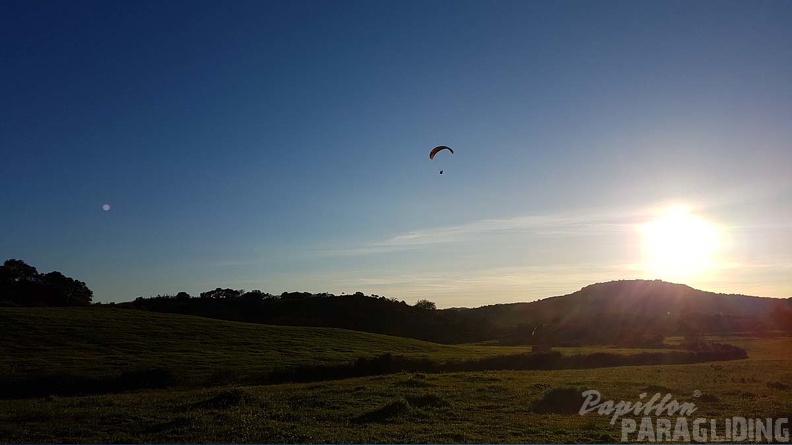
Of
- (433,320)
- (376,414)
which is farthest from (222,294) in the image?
(376,414)

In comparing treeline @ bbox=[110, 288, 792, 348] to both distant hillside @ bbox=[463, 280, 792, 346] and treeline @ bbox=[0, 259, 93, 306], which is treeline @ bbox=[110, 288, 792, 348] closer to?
distant hillside @ bbox=[463, 280, 792, 346]

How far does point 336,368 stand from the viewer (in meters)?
47.1

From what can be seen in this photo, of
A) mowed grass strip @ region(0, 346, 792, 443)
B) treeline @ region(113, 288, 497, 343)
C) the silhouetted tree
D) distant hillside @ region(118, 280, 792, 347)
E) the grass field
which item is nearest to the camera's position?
mowed grass strip @ region(0, 346, 792, 443)

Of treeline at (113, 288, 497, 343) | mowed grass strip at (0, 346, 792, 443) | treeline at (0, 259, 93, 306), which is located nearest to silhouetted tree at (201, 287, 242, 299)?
treeline at (113, 288, 497, 343)

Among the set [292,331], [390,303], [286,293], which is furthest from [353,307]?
[292,331]

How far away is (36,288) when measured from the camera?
102 metres

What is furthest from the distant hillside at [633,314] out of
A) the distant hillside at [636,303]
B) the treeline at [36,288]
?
the treeline at [36,288]

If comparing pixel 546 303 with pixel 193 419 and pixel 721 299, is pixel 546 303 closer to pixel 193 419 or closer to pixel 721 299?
pixel 721 299

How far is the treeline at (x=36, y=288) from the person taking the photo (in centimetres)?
9869

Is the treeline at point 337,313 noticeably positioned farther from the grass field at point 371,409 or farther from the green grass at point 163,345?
the grass field at point 371,409

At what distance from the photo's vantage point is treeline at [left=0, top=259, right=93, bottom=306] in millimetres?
98688

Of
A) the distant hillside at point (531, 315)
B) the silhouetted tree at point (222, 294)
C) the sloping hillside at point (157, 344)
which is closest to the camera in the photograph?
the sloping hillside at point (157, 344)

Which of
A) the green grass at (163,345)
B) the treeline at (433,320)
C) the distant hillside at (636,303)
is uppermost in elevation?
the distant hillside at (636,303)

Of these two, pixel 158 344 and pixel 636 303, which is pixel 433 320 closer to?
pixel 636 303
